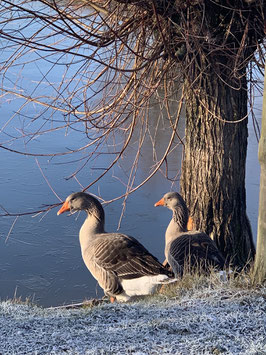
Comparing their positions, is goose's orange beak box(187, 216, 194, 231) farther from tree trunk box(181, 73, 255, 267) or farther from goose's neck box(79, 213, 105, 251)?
goose's neck box(79, 213, 105, 251)

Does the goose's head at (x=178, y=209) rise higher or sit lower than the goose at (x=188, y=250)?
higher

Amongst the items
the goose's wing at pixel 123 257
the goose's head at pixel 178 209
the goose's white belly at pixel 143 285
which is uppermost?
the goose's head at pixel 178 209

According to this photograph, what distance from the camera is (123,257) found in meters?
5.37

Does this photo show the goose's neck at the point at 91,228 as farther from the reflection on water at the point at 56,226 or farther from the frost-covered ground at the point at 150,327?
the frost-covered ground at the point at 150,327

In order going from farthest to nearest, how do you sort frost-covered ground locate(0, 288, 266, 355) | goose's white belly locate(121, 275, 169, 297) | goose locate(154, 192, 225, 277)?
1. goose's white belly locate(121, 275, 169, 297)
2. goose locate(154, 192, 225, 277)
3. frost-covered ground locate(0, 288, 266, 355)

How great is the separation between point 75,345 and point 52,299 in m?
2.70

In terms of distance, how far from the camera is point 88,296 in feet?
19.0

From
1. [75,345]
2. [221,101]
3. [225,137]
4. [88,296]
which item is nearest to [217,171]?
[225,137]

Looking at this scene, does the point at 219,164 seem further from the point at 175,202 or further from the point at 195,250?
the point at 195,250

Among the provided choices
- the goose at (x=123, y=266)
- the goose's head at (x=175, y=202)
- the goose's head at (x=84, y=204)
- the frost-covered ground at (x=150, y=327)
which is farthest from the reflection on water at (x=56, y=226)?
the frost-covered ground at (x=150, y=327)

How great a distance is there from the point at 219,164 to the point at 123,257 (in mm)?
1298

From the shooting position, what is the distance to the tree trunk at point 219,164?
534 centimetres

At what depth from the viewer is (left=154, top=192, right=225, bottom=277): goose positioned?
495 cm

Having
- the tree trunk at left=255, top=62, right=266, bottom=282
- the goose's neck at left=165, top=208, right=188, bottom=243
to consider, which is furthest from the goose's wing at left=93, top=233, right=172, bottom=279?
the tree trunk at left=255, top=62, right=266, bottom=282
